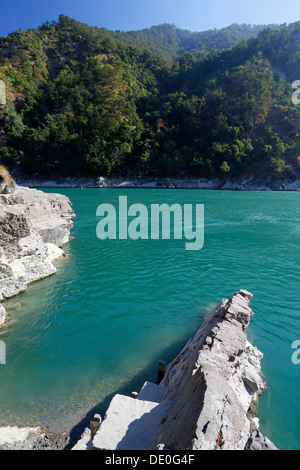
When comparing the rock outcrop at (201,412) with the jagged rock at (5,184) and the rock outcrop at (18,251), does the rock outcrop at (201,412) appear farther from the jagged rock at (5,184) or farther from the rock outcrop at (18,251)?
the jagged rock at (5,184)

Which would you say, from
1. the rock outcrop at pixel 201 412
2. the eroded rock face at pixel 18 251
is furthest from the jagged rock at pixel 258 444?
the eroded rock face at pixel 18 251

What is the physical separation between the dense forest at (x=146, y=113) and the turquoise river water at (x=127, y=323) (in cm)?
6401

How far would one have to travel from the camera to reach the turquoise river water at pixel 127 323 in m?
6.29

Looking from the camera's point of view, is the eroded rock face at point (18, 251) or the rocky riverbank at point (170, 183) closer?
the eroded rock face at point (18, 251)

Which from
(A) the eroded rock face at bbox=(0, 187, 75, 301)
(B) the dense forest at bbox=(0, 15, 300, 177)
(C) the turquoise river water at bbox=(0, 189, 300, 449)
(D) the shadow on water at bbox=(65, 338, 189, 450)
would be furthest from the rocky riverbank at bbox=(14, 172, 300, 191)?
(D) the shadow on water at bbox=(65, 338, 189, 450)

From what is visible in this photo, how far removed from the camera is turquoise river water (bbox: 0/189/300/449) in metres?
6.29

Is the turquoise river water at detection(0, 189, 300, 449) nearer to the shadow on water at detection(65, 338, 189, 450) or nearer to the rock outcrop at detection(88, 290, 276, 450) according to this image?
the shadow on water at detection(65, 338, 189, 450)

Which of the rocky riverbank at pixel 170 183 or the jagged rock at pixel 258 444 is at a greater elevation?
the rocky riverbank at pixel 170 183

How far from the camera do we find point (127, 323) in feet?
31.6

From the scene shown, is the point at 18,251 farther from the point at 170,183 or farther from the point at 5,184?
the point at 170,183

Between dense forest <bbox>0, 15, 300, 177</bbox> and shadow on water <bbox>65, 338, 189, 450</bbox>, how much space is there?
71706 mm

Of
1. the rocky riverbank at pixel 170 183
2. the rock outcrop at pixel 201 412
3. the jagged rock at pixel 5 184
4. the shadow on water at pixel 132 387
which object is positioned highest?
the rocky riverbank at pixel 170 183

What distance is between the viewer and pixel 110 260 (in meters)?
16.1
